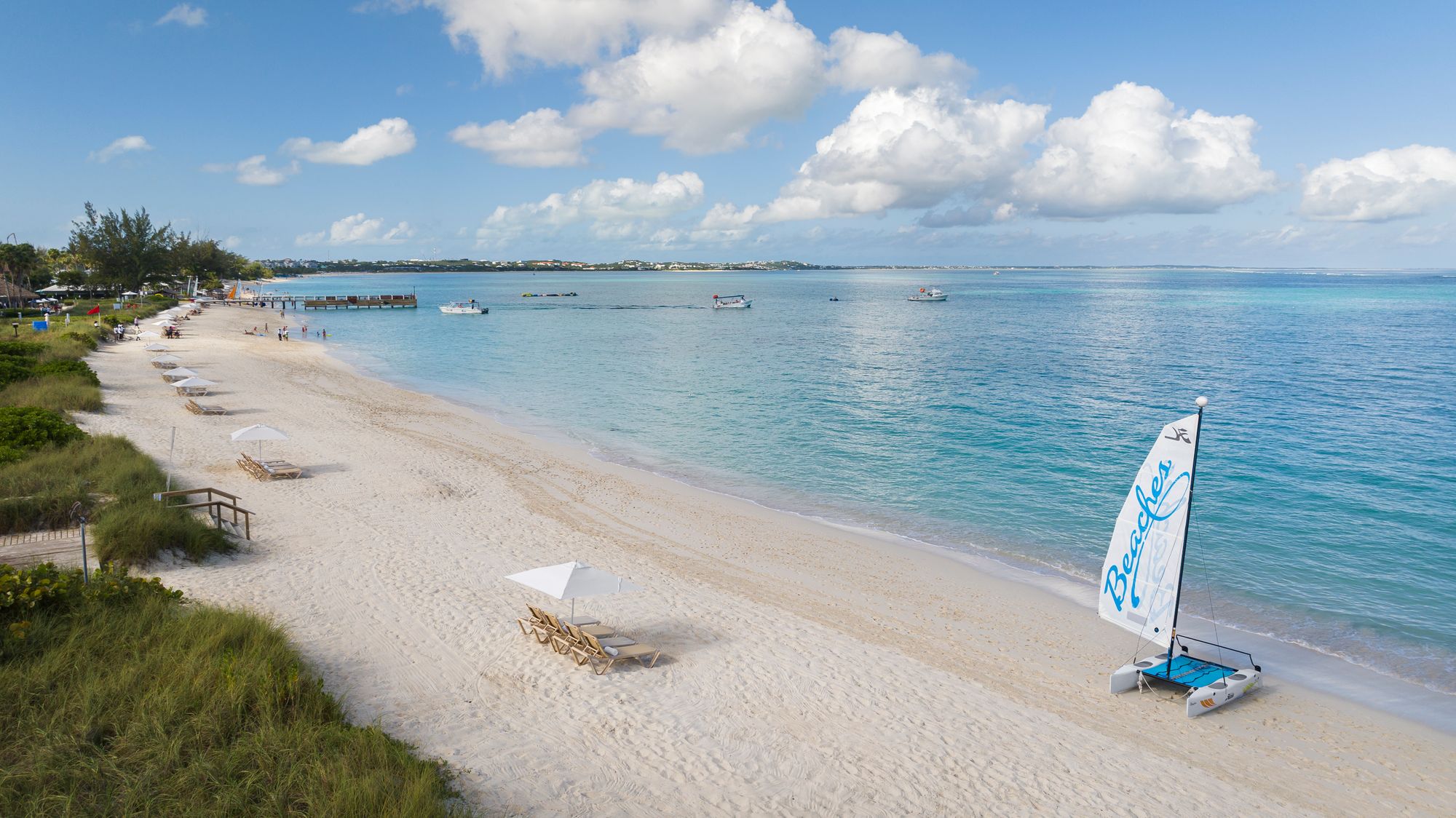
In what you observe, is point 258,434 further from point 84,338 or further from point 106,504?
point 84,338

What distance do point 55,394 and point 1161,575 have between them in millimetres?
32961

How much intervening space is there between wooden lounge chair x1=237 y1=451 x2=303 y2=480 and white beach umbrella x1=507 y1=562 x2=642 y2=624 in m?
12.5

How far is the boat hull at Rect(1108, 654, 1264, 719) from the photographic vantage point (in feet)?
36.1

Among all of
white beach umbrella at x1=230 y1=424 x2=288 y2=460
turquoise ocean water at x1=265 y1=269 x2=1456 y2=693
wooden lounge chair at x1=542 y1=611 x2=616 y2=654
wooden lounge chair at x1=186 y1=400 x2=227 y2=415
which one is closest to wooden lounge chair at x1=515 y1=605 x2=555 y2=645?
wooden lounge chair at x1=542 y1=611 x2=616 y2=654

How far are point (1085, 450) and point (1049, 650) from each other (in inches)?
665

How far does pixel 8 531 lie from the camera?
569 inches

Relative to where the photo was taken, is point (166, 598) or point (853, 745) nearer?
point (853, 745)

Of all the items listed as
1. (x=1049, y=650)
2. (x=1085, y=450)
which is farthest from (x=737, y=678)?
(x=1085, y=450)

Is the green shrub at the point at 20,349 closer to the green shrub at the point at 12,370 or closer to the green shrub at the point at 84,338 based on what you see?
the green shrub at the point at 12,370

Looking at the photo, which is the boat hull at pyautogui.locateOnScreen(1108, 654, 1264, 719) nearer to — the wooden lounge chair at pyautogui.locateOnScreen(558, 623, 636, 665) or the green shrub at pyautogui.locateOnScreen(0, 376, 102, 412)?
the wooden lounge chair at pyautogui.locateOnScreen(558, 623, 636, 665)

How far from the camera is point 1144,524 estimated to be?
37.1 ft

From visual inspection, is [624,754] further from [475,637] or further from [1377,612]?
[1377,612]

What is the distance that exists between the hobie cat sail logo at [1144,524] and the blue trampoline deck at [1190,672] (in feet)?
3.41

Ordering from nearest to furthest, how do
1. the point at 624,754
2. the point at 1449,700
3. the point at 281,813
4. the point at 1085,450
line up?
the point at 281,813 < the point at 624,754 < the point at 1449,700 < the point at 1085,450
